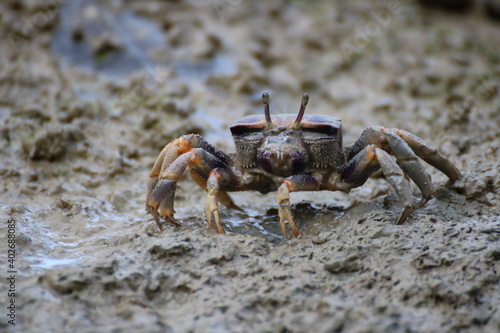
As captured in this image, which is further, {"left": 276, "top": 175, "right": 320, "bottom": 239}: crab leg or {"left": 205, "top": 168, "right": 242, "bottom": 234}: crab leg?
{"left": 205, "top": 168, "right": 242, "bottom": 234}: crab leg

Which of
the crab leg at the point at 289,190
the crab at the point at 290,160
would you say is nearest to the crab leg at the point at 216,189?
the crab at the point at 290,160

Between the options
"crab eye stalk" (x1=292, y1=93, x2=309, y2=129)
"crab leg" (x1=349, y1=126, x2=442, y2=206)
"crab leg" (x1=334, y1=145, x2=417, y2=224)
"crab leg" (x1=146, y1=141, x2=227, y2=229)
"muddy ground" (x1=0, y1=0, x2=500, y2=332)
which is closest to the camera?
"muddy ground" (x1=0, y1=0, x2=500, y2=332)

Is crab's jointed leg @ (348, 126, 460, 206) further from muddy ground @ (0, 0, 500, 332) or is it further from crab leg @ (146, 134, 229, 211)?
crab leg @ (146, 134, 229, 211)

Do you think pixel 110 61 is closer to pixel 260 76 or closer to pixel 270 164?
pixel 260 76

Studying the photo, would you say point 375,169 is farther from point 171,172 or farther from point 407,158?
point 171,172

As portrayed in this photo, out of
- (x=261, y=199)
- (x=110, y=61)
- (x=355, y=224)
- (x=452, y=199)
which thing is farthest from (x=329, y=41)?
(x=355, y=224)

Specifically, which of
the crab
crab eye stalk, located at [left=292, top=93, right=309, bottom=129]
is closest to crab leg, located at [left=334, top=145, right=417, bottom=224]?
the crab

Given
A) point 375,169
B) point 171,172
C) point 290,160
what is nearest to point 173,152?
point 171,172
